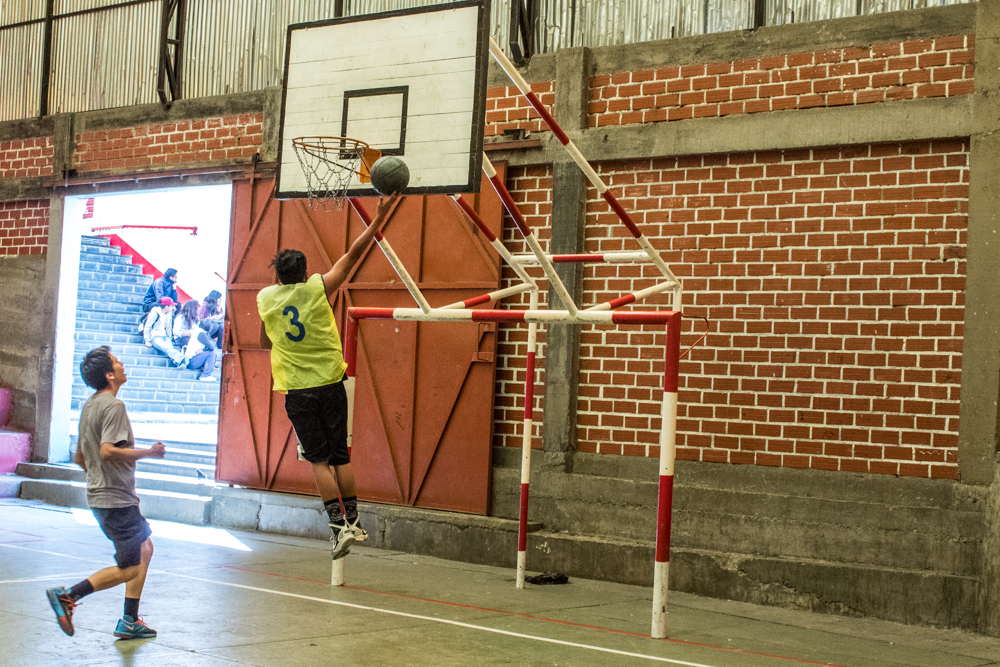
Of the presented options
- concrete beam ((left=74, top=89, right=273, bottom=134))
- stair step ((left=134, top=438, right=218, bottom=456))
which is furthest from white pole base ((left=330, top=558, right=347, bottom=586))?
stair step ((left=134, top=438, right=218, bottom=456))

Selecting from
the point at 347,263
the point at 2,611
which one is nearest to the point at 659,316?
the point at 347,263

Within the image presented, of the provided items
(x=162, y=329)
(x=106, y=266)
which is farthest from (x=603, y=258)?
(x=106, y=266)

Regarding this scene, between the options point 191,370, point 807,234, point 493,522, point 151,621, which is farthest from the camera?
point 191,370

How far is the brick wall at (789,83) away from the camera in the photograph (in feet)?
26.7

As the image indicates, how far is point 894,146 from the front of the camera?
8.29m

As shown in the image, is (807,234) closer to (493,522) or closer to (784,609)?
(784,609)

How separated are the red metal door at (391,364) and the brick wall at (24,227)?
3.44 m

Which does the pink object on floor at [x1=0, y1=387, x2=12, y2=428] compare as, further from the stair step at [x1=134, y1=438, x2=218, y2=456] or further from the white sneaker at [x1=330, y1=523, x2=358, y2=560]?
the white sneaker at [x1=330, y1=523, x2=358, y2=560]

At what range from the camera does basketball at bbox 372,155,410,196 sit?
6156 mm

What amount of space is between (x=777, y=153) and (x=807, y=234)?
0.73 m

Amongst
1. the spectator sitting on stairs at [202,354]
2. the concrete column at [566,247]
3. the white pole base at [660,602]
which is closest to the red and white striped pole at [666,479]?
the white pole base at [660,602]

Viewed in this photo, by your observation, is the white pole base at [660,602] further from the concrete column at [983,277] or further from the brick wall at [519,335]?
Result: the brick wall at [519,335]

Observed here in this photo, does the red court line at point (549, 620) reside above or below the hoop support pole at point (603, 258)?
below

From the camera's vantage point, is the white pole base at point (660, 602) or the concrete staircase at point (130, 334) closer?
the white pole base at point (660, 602)
